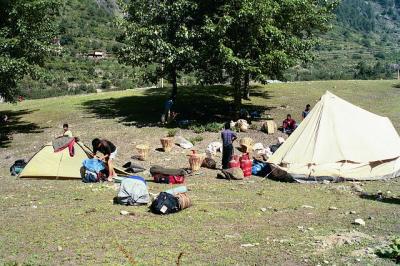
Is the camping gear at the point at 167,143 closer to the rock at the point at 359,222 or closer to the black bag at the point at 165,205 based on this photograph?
the black bag at the point at 165,205

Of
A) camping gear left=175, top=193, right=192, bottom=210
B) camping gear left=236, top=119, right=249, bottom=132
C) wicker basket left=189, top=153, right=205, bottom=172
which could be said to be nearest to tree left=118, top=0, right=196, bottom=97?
camping gear left=236, top=119, right=249, bottom=132

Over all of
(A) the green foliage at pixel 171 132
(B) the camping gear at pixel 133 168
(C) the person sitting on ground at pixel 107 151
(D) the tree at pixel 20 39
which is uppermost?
(D) the tree at pixel 20 39

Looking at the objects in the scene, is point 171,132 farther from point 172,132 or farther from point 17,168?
point 17,168

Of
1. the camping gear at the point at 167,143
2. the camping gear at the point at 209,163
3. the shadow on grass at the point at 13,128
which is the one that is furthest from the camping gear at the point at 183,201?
the shadow on grass at the point at 13,128

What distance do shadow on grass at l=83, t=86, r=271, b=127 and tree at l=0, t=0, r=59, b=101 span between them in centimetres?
555

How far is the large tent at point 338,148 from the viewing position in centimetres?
1589

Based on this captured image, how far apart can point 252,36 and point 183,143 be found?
6.13 m

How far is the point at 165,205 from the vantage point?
39.0 ft

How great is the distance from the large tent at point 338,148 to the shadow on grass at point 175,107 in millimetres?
9715

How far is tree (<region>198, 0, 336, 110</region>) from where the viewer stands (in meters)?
23.2

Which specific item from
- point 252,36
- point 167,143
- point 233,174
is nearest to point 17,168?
point 167,143

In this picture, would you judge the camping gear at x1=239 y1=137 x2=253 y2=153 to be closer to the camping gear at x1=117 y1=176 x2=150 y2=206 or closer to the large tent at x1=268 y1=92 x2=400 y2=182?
the large tent at x1=268 y1=92 x2=400 y2=182

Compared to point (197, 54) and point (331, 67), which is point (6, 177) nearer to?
point (197, 54)

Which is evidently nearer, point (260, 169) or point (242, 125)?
point (260, 169)
